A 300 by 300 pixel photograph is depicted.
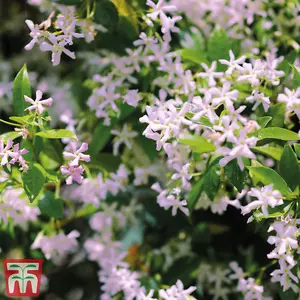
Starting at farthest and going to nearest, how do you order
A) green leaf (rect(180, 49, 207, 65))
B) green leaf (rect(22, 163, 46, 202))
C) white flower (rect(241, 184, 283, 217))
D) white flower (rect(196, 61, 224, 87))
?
green leaf (rect(180, 49, 207, 65)), white flower (rect(196, 61, 224, 87)), green leaf (rect(22, 163, 46, 202)), white flower (rect(241, 184, 283, 217))

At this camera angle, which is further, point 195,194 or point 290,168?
point 195,194

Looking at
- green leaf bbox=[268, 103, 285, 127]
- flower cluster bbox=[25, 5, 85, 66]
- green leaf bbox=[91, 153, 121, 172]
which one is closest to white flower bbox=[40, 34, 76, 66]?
flower cluster bbox=[25, 5, 85, 66]

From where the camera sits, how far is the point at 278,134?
97 cm

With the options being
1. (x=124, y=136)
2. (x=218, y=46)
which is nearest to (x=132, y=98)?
(x=124, y=136)

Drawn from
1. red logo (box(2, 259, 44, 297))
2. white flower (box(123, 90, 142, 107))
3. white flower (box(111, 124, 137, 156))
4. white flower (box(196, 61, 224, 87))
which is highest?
white flower (box(196, 61, 224, 87))

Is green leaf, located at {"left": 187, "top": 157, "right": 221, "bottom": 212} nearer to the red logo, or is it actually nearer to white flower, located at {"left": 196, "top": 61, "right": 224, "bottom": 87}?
white flower, located at {"left": 196, "top": 61, "right": 224, "bottom": 87}

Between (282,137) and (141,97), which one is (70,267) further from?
(282,137)

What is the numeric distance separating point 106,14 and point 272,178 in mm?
519

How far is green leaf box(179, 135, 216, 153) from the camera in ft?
3.06

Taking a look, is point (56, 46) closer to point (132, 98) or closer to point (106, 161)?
point (132, 98)

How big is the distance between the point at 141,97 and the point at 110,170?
0.71 feet

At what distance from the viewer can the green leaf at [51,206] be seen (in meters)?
1.13

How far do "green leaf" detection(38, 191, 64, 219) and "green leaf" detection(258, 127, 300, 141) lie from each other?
1.46 ft

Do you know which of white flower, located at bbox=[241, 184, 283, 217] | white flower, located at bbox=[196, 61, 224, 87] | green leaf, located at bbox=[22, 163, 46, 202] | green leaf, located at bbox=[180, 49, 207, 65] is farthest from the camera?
green leaf, located at bbox=[180, 49, 207, 65]
